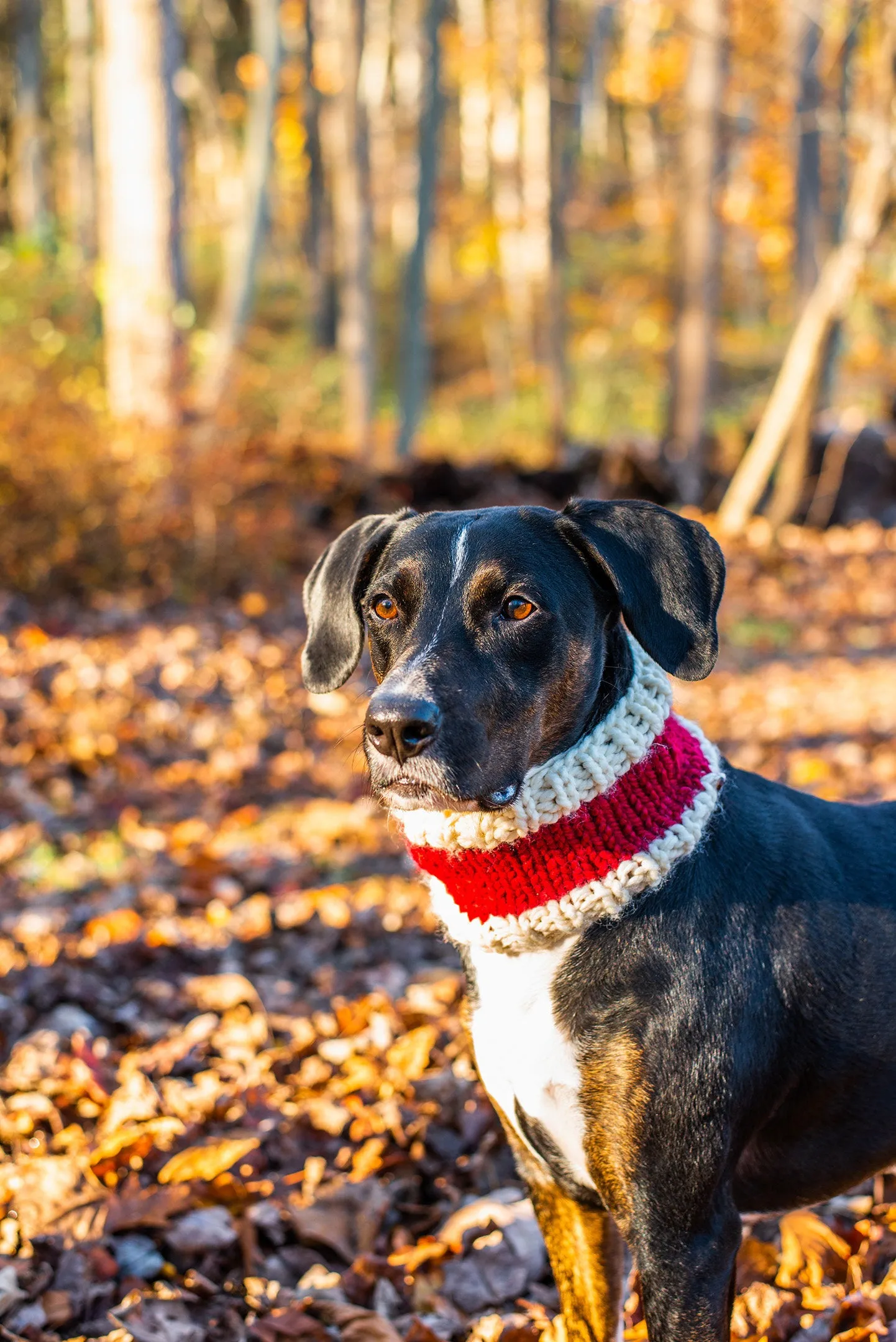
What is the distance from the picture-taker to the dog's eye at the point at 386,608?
8.94 ft

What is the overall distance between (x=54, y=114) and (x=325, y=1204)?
151 feet

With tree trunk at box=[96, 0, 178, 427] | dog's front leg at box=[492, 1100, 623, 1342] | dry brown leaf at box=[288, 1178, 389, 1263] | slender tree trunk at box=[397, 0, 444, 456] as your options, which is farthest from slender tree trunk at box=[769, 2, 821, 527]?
dog's front leg at box=[492, 1100, 623, 1342]

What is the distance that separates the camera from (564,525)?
2.64 meters

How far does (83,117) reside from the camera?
28656mm

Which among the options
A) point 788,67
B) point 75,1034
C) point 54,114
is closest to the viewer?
point 75,1034

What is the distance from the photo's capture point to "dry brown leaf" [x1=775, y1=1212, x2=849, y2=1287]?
10.4 feet

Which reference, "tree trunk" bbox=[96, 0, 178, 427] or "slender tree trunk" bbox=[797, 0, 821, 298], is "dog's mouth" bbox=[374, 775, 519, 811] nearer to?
"tree trunk" bbox=[96, 0, 178, 427]

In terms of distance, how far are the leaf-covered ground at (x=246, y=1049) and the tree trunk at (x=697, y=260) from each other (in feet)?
26.5

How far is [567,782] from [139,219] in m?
Result: 9.64

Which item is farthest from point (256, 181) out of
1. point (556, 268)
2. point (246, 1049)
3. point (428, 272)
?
point (246, 1049)

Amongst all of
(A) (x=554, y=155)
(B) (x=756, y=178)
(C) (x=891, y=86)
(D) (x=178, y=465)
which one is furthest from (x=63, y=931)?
(B) (x=756, y=178)

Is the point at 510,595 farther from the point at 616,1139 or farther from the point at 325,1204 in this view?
the point at 325,1204

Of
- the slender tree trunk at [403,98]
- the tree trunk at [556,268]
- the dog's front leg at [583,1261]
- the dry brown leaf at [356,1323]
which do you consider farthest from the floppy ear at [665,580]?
the slender tree trunk at [403,98]

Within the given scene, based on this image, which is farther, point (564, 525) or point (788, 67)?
point (788, 67)
